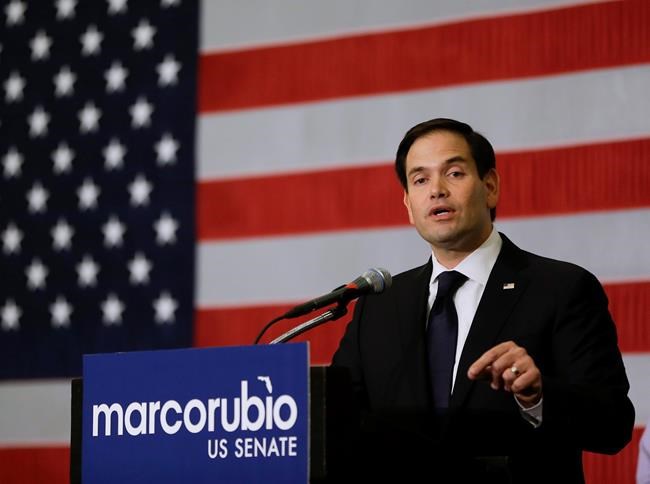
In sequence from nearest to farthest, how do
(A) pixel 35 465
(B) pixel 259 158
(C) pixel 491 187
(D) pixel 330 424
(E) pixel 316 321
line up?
(D) pixel 330 424, (E) pixel 316 321, (C) pixel 491 187, (B) pixel 259 158, (A) pixel 35 465

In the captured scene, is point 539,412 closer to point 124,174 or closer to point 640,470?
point 640,470

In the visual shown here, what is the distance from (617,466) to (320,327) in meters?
1.23

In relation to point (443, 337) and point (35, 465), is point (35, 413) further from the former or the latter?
point (443, 337)

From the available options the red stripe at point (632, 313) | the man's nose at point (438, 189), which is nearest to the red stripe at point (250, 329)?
the red stripe at point (632, 313)

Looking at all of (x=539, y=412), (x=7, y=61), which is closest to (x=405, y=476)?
(x=539, y=412)

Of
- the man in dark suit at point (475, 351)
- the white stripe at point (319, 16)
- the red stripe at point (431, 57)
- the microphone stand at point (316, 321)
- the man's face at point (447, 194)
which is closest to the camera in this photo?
the man in dark suit at point (475, 351)

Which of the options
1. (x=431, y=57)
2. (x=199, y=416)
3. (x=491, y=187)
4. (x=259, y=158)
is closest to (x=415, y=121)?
(x=431, y=57)

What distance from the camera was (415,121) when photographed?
3.94m

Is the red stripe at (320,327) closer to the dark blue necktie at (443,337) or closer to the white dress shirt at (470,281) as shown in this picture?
the white dress shirt at (470,281)

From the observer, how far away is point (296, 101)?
4184 mm

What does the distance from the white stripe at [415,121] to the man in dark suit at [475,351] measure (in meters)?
1.27

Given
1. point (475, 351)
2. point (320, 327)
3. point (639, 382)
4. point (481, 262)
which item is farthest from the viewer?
point (320, 327)

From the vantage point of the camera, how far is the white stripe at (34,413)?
4.33 m

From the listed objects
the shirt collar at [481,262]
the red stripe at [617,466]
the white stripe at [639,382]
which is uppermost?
the shirt collar at [481,262]
